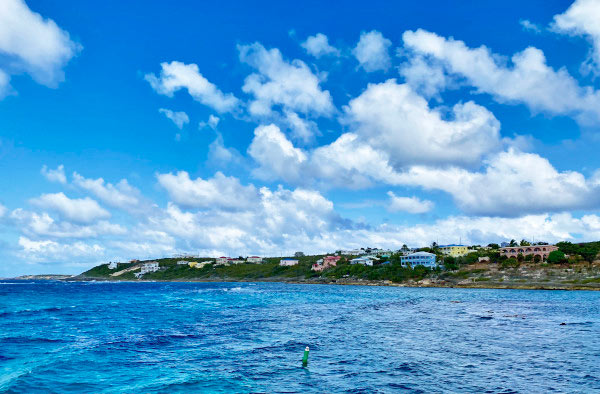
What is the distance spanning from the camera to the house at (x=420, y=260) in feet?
582

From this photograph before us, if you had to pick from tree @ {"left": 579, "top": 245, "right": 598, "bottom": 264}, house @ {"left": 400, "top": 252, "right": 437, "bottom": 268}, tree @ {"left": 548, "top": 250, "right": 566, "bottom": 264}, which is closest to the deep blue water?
tree @ {"left": 548, "top": 250, "right": 566, "bottom": 264}

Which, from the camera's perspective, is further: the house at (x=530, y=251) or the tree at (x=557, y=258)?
the house at (x=530, y=251)

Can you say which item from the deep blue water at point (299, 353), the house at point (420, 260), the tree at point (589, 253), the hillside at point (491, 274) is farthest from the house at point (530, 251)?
the deep blue water at point (299, 353)

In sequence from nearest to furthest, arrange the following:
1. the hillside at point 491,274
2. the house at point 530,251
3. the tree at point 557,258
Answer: the hillside at point 491,274 → the tree at point 557,258 → the house at point 530,251

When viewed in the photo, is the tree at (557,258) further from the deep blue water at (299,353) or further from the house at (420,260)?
the deep blue water at (299,353)

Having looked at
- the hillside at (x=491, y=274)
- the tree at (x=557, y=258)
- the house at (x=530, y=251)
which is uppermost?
Answer: the house at (x=530, y=251)

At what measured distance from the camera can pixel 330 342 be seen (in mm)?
39844

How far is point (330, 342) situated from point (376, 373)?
11926mm

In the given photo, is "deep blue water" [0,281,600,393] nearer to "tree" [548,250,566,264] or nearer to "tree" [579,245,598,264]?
"tree" [548,250,566,264]

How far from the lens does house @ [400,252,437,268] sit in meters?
177

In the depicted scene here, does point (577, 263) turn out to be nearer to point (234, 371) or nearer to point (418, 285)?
point (418, 285)

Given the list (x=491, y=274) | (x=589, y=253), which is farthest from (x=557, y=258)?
(x=491, y=274)

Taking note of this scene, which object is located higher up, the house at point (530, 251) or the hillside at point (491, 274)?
the house at point (530, 251)

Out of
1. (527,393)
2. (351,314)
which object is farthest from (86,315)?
(527,393)
